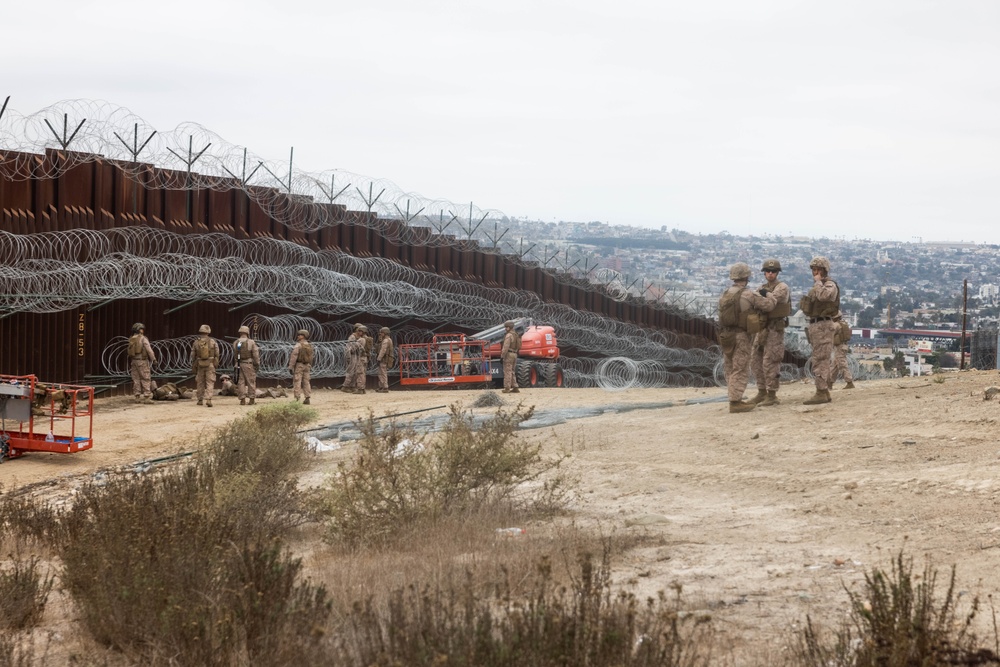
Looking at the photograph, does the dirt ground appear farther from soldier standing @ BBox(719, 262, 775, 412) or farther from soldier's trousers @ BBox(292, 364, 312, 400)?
soldier's trousers @ BBox(292, 364, 312, 400)

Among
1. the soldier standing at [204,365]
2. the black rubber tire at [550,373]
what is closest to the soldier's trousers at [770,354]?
the soldier standing at [204,365]

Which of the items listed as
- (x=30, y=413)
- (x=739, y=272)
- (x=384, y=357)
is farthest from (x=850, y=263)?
(x=30, y=413)

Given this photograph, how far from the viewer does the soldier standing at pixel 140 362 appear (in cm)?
2250

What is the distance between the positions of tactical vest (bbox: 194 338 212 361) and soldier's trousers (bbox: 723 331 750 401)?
10808 millimetres

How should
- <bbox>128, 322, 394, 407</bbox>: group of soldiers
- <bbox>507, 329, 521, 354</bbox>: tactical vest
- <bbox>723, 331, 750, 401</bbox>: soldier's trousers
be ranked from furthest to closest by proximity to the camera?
<bbox>507, 329, 521, 354</bbox>: tactical vest, <bbox>128, 322, 394, 407</bbox>: group of soldiers, <bbox>723, 331, 750, 401</bbox>: soldier's trousers

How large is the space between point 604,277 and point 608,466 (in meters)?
33.6

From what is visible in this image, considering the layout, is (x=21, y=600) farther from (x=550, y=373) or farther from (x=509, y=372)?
(x=550, y=373)

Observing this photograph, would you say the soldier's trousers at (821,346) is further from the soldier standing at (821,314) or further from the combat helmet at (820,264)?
the combat helmet at (820,264)

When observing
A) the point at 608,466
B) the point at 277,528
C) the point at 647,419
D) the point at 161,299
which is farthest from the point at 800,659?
the point at 161,299

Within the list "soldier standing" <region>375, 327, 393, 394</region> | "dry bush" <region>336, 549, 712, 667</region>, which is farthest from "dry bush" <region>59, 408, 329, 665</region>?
"soldier standing" <region>375, 327, 393, 394</region>

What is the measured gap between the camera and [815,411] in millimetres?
14680

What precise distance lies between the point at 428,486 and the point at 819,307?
826 cm

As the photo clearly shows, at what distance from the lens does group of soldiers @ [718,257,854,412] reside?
15.5 m

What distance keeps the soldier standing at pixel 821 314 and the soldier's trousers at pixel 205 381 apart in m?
11.6
